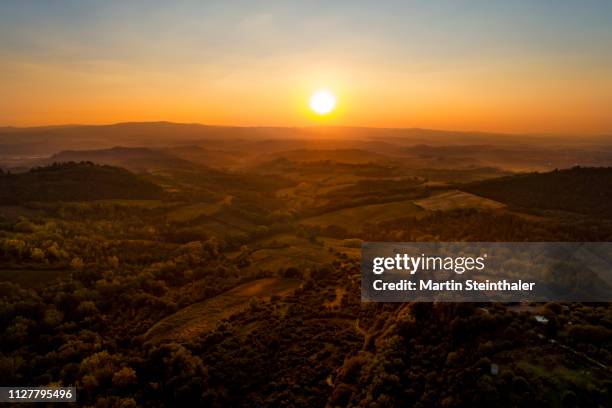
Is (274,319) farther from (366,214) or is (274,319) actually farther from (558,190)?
(558,190)

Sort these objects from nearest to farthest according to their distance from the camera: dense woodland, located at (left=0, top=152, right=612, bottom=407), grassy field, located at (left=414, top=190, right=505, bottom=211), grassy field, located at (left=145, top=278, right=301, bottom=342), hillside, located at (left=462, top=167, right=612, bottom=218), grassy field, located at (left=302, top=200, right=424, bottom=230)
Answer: dense woodland, located at (left=0, top=152, right=612, bottom=407) < grassy field, located at (left=145, top=278, right=301, bottom=342) < hillside, located at (left=462, top=167, right=612, bottom=218) < grassy field, located at (left=414, top=190, right=505, bottom=211) < grassy field, located at (left=302, top=200, right=424, bottom=230)

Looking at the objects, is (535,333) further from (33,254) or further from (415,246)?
(33,254)

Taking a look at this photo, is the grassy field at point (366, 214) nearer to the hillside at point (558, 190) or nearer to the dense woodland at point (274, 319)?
the dense woodland at point (274, 319)

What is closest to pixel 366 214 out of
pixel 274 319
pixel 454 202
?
pixel 454 202

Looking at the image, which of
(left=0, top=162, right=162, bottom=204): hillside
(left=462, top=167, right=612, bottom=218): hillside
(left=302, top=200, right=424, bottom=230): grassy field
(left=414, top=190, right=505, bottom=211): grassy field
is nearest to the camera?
(left=462, top=167, right=612, bottom=218): hillside

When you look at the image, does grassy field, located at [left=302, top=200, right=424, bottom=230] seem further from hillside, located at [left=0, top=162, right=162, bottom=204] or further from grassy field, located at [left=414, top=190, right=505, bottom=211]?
hillside, located at [left=0, top=162, right=162, bottom=204]

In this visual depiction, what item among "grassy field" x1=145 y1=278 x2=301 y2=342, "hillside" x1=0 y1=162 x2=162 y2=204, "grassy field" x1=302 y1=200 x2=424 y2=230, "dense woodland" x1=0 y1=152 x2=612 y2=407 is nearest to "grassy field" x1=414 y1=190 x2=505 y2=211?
"grassy field" x1=302 y1=200 x2=424 y2=230

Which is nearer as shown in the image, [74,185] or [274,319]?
[274,319]
